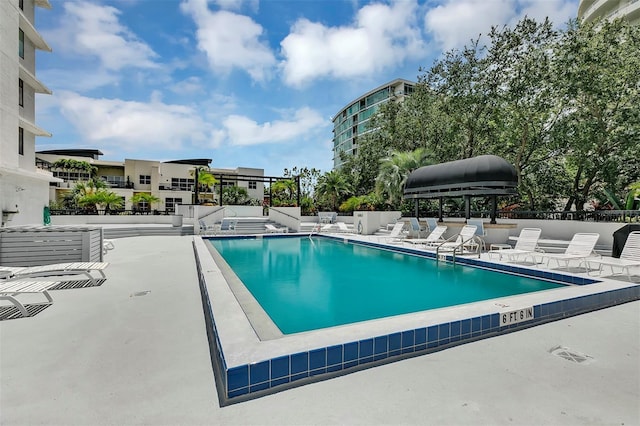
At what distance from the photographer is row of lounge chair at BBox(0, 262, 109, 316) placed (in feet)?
14.9

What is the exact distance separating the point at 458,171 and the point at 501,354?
39.5ft

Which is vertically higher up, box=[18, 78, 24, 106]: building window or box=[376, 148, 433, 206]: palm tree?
box=[18, 78, 24, 106]: building window

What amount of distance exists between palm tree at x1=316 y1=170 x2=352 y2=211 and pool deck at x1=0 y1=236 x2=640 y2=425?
26.0 m

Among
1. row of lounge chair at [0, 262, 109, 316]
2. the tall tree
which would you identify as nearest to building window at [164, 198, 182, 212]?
row of lounge chair at [0, 262, 109, 316]

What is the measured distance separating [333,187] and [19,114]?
21497 millimetres

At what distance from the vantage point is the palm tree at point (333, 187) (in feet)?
98.4

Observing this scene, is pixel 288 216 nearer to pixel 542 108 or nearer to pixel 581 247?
pixel 542 108

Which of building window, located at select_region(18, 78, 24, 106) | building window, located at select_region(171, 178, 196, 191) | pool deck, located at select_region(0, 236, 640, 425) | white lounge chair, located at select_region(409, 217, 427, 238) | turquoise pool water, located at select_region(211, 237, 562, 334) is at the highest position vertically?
building window, located at select_region(18, 78, 24, 106)

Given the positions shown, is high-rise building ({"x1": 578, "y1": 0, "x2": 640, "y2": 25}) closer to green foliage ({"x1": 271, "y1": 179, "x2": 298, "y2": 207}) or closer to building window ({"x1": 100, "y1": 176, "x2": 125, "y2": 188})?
green foliage ({"x1": 271, "y1": 179, "x2": 298, "y2": 207})

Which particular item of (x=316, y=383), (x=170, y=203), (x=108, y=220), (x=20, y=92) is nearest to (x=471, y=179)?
(x=316, y=383)

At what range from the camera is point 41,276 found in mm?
6777

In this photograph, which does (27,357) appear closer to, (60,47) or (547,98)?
(547,98)

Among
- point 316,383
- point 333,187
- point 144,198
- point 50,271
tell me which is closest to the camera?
point 316,383

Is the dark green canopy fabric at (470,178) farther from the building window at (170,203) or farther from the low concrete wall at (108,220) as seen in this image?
the building window at (170,203)
